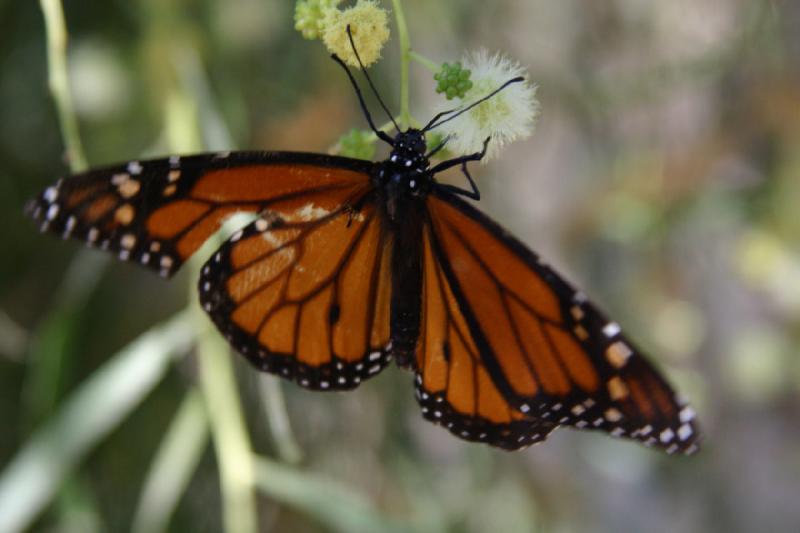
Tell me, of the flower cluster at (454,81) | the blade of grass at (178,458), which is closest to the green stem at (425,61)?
the flower cluster at (454,81)

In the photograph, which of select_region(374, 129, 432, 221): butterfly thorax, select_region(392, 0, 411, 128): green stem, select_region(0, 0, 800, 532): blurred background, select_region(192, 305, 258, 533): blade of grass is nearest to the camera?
select_region(392, 0, 411, 128): green stem

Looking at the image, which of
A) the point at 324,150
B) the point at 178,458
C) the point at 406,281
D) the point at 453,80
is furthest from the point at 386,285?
the point at 324,150

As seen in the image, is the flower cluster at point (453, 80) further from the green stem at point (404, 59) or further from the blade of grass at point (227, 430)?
the blade of grass at point (227, 430)

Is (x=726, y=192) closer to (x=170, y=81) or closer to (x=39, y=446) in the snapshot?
(x=170, y=81)

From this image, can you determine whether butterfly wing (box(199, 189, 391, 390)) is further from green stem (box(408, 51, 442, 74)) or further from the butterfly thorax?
green stem (box(408, 51, 442, 74))

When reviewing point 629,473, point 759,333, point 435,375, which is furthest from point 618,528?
point 435,375

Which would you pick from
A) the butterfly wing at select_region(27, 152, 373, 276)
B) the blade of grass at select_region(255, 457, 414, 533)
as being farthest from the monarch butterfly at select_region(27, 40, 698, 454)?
the blade of grass at select_region(255, 457, 414, 533)
